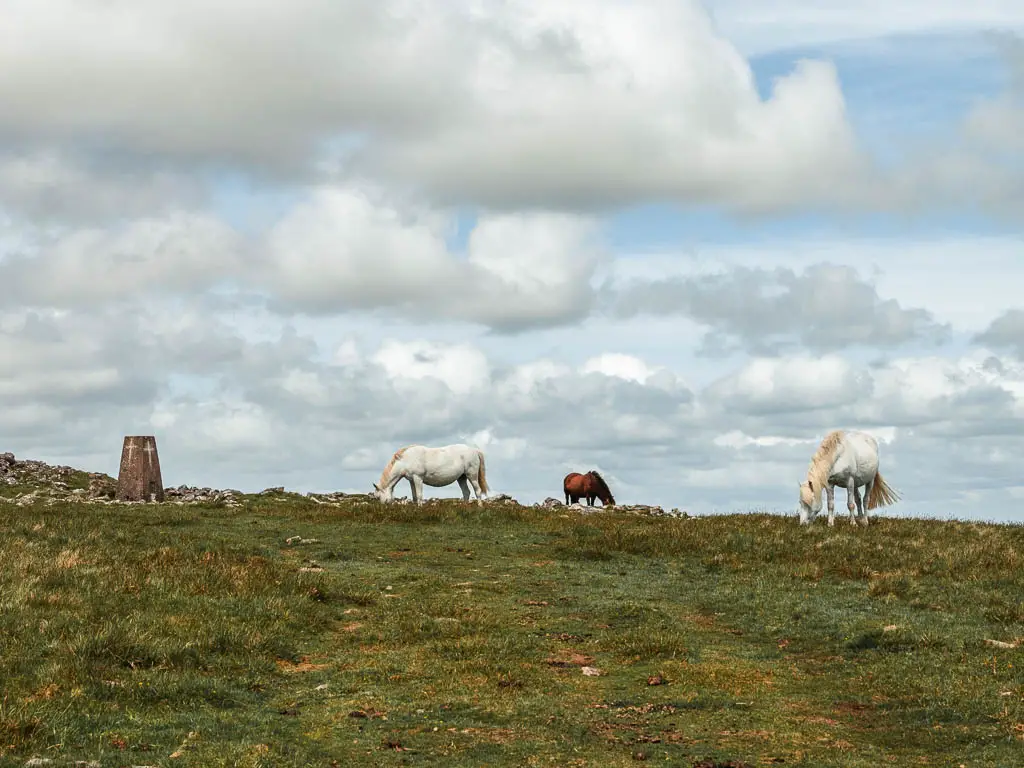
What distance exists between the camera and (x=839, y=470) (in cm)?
3177

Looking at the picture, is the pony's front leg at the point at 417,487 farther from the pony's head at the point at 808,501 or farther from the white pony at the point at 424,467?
the pony's head at the point at 808,501

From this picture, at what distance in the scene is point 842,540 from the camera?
2747 centimetres

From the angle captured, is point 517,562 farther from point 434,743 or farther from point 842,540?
point 434,743

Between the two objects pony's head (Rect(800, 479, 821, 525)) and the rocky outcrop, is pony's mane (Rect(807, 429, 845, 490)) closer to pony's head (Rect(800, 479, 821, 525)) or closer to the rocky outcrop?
pony's head (Rect(800, 479, 821, 525))

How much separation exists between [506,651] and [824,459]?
18564 millimetres

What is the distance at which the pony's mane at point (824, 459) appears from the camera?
103 feet

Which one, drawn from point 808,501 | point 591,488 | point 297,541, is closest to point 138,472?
point 297,541

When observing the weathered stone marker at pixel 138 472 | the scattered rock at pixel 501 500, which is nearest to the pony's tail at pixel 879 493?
the scattered rock at pixel 501 500

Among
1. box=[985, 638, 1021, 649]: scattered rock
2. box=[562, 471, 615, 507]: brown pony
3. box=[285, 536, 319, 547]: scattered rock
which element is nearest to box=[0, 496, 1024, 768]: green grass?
box=[985, 638, 1021, 649]: scattered rock

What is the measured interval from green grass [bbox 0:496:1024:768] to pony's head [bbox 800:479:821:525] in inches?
133

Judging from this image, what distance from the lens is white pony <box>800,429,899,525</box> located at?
31516 millimetres

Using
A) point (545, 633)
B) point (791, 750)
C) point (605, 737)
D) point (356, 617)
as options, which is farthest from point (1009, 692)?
point (356, 617)

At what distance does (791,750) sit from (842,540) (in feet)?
54.6

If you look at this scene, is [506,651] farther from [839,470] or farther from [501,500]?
[501,500]
